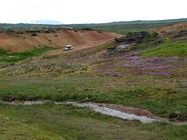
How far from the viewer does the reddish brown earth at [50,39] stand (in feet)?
365

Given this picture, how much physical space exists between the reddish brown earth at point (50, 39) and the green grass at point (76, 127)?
64649 millimetres

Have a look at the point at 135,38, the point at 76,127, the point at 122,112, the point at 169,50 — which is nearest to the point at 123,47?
the point at 135,38

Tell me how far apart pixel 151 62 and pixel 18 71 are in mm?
23108

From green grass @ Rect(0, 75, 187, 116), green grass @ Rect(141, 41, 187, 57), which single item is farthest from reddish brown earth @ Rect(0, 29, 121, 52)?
green grass @ Rect(0, 75, 187, 116)

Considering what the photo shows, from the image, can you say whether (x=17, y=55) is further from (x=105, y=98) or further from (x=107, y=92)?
(x=105, y=98)

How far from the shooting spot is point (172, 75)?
4741 cm

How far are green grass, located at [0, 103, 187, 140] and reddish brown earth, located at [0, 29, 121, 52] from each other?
64.6 m

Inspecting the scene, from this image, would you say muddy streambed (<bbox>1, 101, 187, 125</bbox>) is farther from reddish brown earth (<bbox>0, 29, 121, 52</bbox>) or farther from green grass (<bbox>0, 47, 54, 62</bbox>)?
reddish brown earth (<bbox>0, 29, 121, 52</bbox>)

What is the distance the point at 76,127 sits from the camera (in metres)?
27.3

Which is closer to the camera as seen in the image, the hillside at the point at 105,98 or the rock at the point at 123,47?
the hillside at the point at 105,98

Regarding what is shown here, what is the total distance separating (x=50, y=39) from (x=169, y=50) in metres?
73.1

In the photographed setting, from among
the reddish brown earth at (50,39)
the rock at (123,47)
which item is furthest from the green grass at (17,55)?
the rock at (123,47)

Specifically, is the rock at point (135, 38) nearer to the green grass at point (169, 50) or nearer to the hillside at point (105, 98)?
the hillside at point (105, 98)

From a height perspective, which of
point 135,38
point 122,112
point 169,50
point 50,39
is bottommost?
point 50,39
